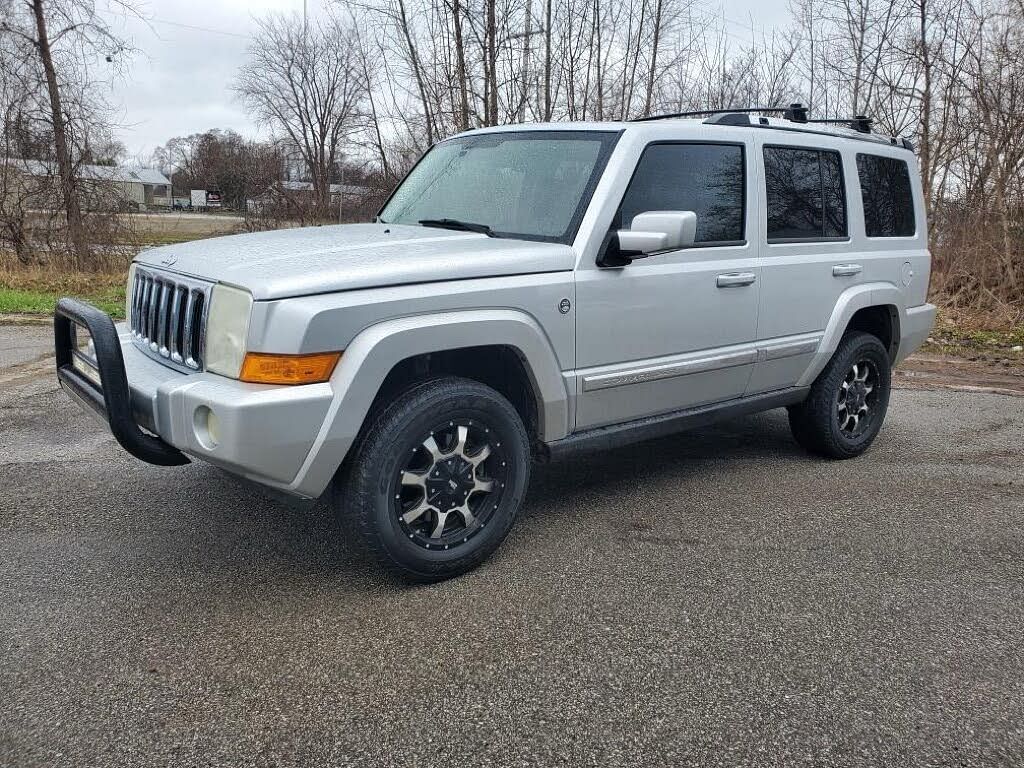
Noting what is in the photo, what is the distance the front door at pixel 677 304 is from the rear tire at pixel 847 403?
77 centimetres

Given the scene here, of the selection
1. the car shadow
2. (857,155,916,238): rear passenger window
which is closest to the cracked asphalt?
the car shadow

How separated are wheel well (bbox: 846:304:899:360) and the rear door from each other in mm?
345

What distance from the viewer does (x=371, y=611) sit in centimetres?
324

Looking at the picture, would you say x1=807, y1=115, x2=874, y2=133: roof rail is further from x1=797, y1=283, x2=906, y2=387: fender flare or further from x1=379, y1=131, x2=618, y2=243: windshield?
x1=379, y1=131, x2=618, y2=243: windshield

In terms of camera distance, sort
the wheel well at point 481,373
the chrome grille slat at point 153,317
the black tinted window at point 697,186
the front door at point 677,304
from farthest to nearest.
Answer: the black tinted window at point 697,186 < the front door at point 677,304 < the chrome grille slat at point 153,317 < the wheel well at point 481,373

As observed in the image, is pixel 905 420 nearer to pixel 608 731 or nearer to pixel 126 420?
pixel 608 731

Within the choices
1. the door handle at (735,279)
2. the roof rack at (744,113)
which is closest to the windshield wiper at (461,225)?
the roof rack at (744,113)

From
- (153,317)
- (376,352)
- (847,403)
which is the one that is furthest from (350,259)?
(847,403)

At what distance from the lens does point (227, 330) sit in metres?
3.06

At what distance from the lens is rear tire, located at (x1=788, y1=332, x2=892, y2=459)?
507 centimetres

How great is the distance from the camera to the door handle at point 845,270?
4.88 metres

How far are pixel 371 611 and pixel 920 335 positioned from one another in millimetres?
4159

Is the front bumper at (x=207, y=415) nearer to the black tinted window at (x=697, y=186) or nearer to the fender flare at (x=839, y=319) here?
the black tinted window at (x=697, y=186)

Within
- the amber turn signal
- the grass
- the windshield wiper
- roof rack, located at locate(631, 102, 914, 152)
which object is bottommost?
the grass
